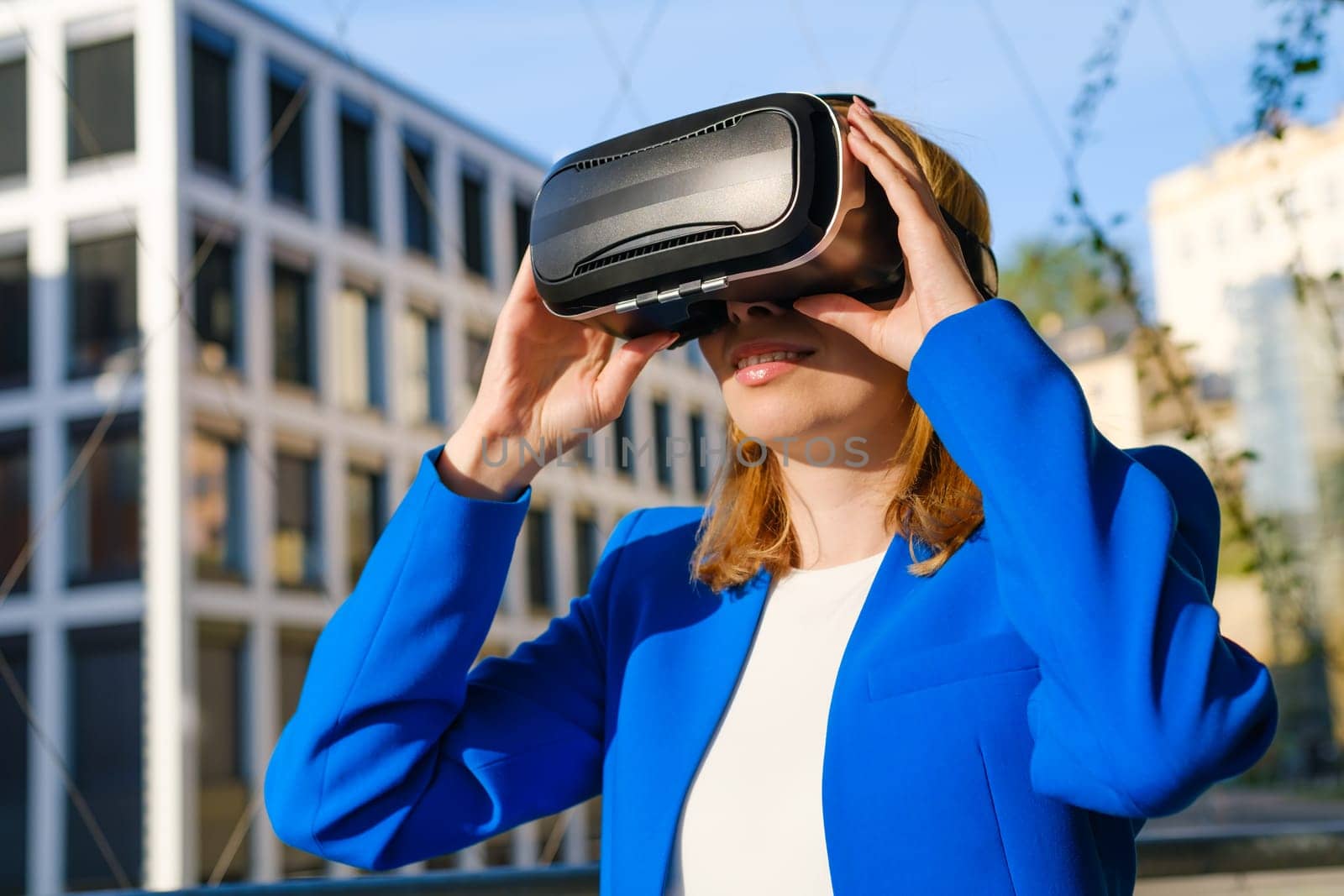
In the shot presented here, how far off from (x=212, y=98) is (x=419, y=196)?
1.91 m

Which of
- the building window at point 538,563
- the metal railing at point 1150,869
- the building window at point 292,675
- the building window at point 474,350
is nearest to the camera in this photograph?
the metal railing at point 1150,869

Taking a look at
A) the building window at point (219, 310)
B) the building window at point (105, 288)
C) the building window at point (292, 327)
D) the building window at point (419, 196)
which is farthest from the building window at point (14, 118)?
the building window at point (419, 196)

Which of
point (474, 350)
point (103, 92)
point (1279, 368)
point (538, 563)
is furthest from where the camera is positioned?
point (538, 563)

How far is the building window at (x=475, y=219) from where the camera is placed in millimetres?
9328

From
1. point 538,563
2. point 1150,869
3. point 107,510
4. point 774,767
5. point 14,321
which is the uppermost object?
point 14,321

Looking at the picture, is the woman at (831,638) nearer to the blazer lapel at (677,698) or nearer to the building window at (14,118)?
the blazer lapel at (677,698)

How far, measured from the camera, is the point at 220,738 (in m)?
7.90

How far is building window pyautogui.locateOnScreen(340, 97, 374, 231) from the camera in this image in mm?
8609

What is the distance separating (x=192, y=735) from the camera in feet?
25.8

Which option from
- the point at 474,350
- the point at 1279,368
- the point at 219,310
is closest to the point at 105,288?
the point at 219,310

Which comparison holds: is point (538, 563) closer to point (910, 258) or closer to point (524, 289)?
point (524, 289)

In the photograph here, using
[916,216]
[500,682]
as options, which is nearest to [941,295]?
[916,216]

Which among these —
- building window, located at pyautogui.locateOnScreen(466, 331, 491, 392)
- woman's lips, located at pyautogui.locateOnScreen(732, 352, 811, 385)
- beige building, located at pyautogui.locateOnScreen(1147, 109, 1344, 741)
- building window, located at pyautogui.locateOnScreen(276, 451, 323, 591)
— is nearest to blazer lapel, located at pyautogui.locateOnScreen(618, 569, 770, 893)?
woman's lips, located at pyautogui.locateOnScreen(732, 352, 811, 385)

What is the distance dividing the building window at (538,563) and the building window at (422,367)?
131 centimetres
